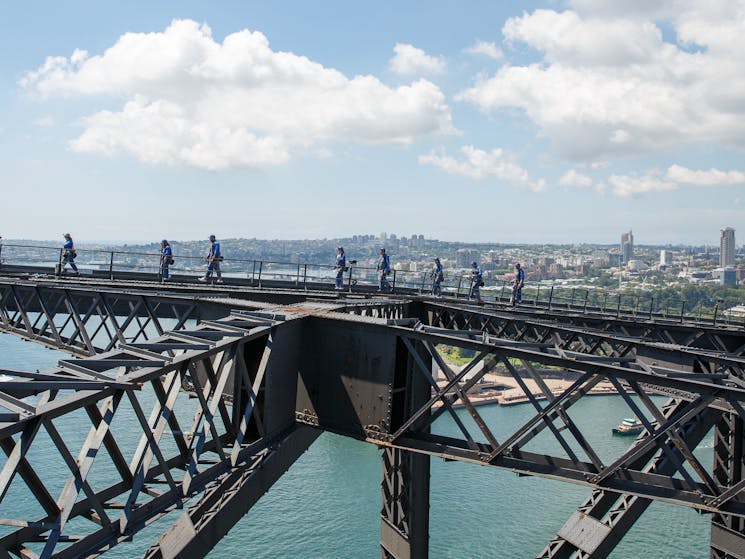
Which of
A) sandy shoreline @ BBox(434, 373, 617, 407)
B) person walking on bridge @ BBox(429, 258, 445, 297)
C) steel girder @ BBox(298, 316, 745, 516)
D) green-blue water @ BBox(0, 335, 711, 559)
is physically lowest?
green-blue water @ BBox(0, 335, 711, 559)

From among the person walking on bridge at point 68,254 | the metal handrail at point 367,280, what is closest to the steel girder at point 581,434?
the metal handrail at point 367,280

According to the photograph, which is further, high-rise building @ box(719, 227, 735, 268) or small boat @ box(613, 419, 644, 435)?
high-rise building @ box(719, 227, 735, 268)

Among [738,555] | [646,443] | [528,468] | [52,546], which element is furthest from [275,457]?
[738,555]

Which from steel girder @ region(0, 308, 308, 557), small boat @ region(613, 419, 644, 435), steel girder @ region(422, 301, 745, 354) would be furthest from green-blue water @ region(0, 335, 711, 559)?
steel girder @ region(0, 308, 308, 557)

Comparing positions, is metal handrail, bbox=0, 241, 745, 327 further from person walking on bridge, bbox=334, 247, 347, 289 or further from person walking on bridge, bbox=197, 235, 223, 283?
person walking on bridge, bbox=197, 235, 223, 283

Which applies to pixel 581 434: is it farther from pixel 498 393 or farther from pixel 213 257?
pixel 498 393

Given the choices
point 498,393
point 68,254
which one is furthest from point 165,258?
point 498,393

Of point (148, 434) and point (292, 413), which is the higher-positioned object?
point (148, 434)

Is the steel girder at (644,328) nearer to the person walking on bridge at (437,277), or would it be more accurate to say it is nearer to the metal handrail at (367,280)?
the metal handrail at (367,280)
